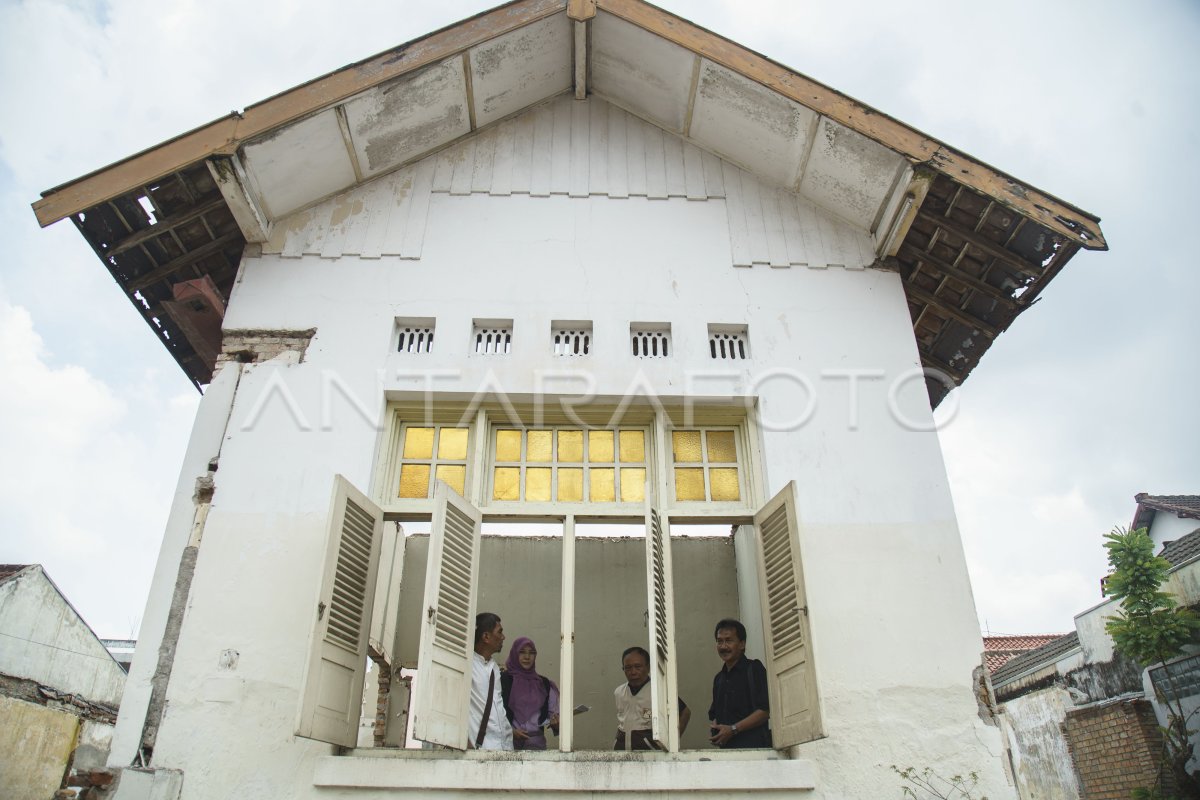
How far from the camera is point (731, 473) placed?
5.88 meters

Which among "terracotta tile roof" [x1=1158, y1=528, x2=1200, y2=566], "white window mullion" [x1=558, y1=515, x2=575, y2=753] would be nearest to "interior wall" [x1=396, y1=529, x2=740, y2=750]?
"white window mullion" [x1=558, y1=515, x2=575, y2=753]

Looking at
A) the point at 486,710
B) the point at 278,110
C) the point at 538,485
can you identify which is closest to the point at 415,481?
the point at 538,485

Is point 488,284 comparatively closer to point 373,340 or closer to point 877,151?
point 373,340

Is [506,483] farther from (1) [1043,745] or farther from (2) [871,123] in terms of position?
(1) [1043,745]

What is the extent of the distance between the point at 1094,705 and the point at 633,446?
8.13 m

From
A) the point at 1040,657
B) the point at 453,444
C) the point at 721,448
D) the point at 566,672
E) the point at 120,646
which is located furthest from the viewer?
the point at 120,646

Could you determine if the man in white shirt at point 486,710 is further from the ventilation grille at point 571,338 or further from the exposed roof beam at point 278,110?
the exposed roof beam at point 278,110

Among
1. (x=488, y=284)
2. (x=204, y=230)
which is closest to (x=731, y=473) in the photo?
(x=488, y=284)

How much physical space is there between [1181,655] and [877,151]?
625 cm

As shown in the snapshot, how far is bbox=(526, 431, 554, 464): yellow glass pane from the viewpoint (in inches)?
231

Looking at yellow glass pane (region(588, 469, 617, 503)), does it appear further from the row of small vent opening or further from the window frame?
the row of small vent opening

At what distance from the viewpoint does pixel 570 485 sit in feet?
19.0

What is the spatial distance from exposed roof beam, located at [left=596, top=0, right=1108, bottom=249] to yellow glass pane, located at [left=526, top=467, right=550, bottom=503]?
132 inches

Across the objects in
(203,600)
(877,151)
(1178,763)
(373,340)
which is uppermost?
(877,151)
